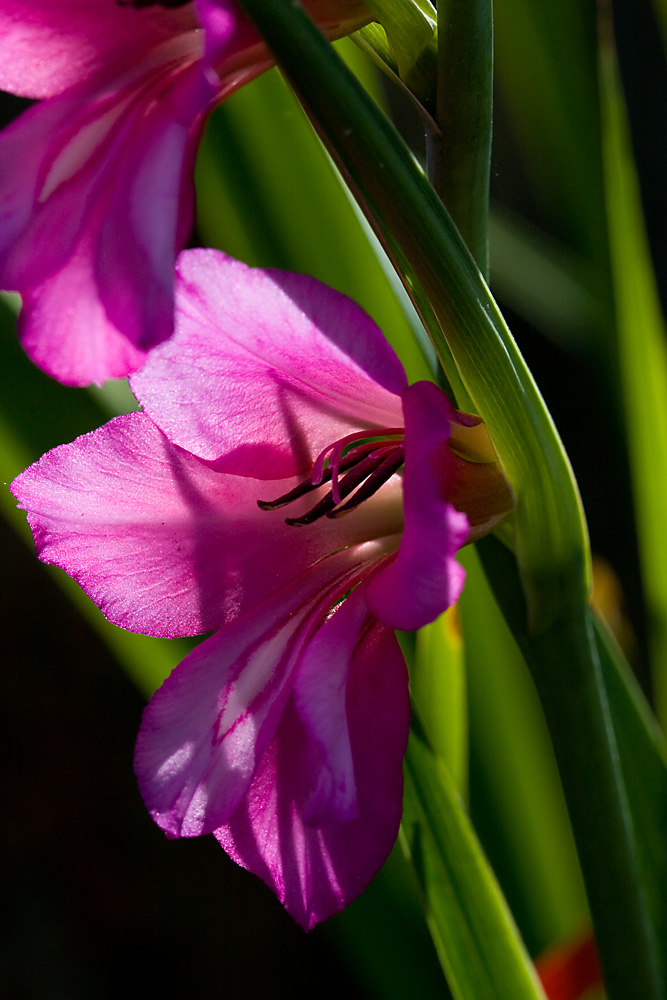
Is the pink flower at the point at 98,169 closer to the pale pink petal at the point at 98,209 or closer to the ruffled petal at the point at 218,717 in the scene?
the pale pink petal at the point at 98,209

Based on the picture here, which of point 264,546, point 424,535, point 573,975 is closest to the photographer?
point 424,535

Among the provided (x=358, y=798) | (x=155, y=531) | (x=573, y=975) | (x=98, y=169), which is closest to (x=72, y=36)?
(x=98, y=169)

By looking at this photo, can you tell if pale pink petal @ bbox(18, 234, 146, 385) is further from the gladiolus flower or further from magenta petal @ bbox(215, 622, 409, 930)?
the gladiolus flower

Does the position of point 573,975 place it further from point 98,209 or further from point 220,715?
point 98,209

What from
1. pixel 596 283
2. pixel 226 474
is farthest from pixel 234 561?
pixel 596 283

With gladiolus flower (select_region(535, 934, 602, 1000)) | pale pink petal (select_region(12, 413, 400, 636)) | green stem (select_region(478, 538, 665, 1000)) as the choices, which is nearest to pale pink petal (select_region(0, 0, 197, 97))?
pale pink petal (select_region(12, 413, 400, 636))

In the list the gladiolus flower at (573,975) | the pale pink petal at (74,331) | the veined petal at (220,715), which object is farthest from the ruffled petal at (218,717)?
the gladiolus flower at (573,975)
